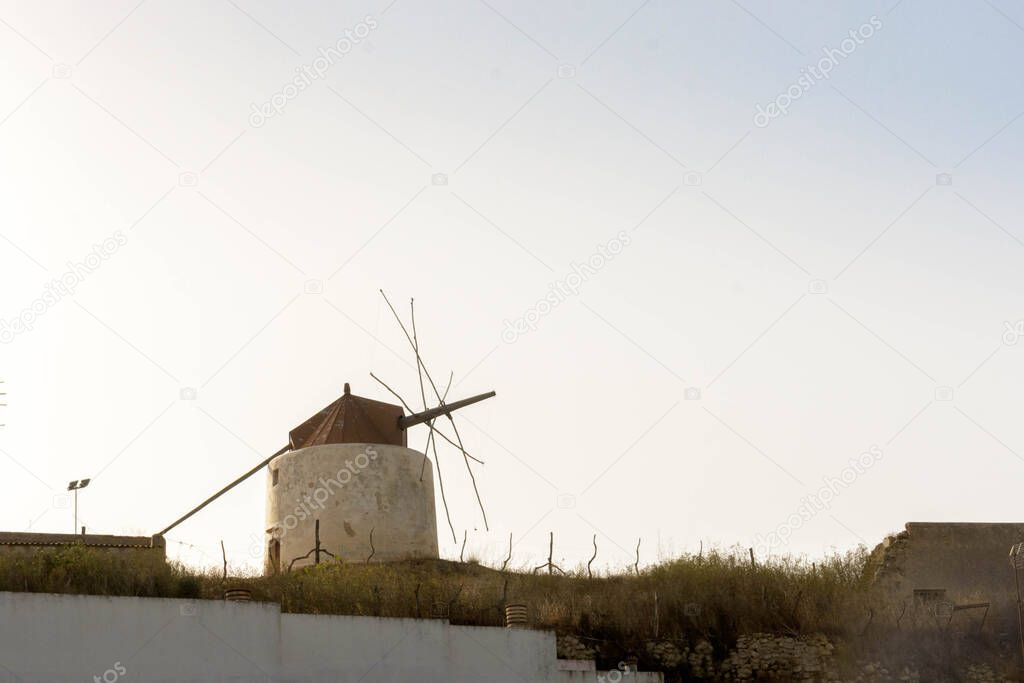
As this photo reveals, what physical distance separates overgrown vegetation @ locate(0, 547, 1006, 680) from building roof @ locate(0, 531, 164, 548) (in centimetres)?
134

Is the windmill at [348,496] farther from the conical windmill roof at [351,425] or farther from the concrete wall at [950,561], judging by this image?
the concrete wall at [950,561]

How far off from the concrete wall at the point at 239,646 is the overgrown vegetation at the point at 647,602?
0.91 m

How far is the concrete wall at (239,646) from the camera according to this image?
14.3 metres

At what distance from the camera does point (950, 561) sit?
2127 cm

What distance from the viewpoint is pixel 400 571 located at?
2100 cm

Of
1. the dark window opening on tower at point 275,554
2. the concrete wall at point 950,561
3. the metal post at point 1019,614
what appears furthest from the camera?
the dark window opening on tower at point 275,554

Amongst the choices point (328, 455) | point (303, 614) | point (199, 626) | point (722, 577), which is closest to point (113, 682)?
point (199, 626)

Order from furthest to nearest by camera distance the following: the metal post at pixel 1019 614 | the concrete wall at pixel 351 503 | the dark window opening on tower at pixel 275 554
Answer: the concrete wall at pixel 351 503 → the dark window opening on tower at pixel 275 554 → the metal post at pixel 1019 614

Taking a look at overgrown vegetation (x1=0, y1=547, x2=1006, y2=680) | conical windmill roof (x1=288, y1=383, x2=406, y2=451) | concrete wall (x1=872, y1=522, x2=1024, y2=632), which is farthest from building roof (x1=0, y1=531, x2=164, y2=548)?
concrete wall (x1=872, y1=522, x2=1024, y2=632)

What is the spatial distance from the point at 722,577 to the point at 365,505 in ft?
19.9

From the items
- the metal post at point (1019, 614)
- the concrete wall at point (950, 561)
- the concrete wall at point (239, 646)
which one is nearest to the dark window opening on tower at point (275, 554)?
the concrete wall at point (239, 646)

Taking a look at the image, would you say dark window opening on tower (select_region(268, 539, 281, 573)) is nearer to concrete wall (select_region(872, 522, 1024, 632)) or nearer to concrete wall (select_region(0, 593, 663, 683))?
concrete wall (select_region(0, 593, 663, 683))

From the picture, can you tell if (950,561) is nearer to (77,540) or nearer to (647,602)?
(647,602)

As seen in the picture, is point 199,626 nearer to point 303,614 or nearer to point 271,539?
point 303,614
